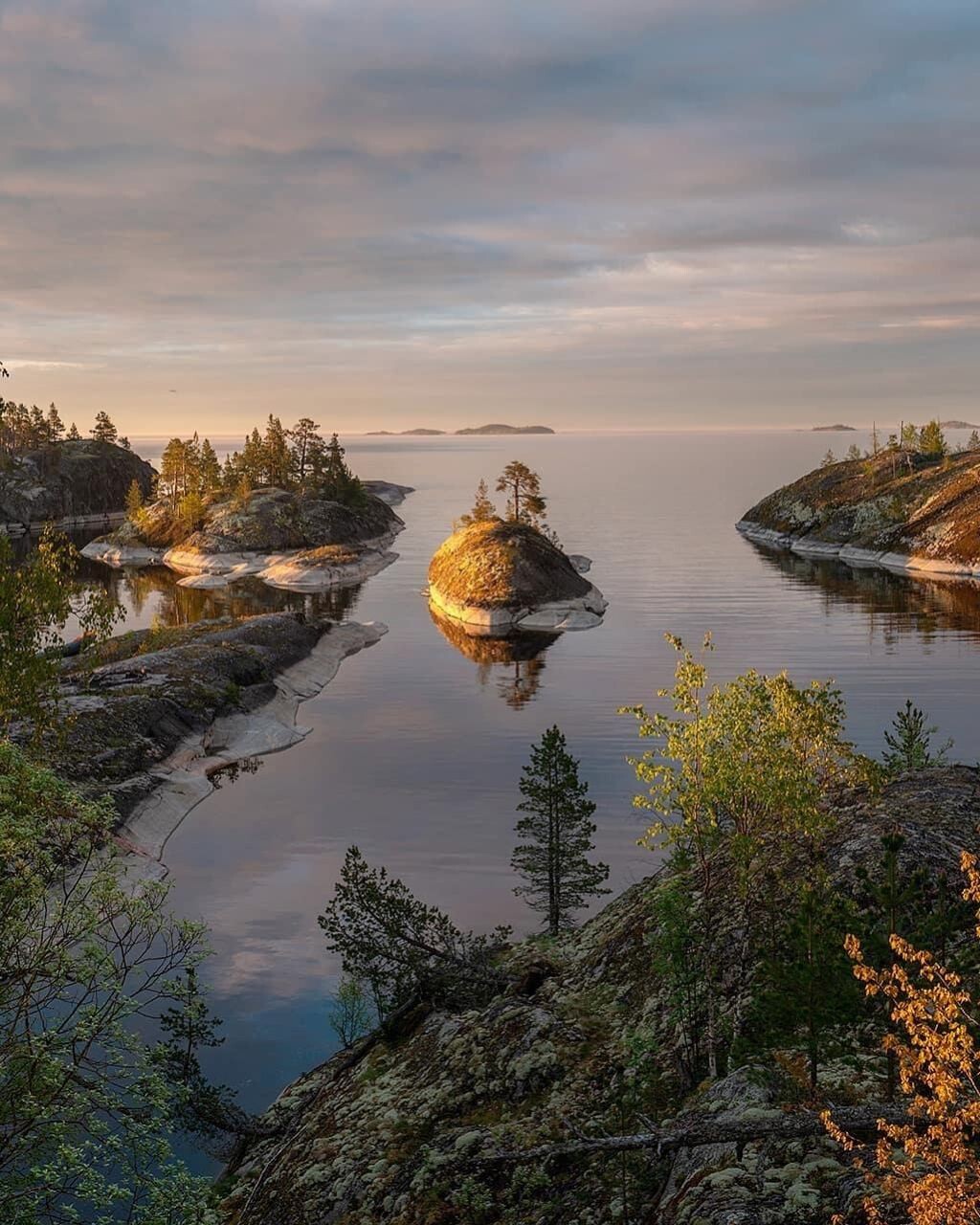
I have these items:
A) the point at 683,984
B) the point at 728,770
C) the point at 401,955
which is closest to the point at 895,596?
the point at 401,955

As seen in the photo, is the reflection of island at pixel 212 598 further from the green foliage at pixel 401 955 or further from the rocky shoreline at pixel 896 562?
the green foliage at pixel 401 955

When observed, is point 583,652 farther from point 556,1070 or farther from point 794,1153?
point 794,1153

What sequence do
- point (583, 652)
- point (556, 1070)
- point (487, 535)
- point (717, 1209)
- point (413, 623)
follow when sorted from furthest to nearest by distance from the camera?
point (487, 535) < point (413, 623) < point (583, 652) < point (556, 1070) < point (717, 1209)

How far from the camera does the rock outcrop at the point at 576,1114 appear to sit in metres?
16.8

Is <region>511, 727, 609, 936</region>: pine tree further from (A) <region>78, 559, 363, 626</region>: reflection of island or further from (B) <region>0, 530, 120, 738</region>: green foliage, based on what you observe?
(A) <region>78, 559, 363, 626</region>: reflection of island

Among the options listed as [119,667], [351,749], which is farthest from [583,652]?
[119,667]

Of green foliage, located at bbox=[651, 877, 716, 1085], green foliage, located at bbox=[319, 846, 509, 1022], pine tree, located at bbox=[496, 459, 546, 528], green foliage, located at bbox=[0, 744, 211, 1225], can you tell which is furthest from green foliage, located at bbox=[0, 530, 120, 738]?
pine tree, located at bbox=[496, 459, 546, 528]

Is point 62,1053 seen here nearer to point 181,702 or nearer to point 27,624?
point 27,624

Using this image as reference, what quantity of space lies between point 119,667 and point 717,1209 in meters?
74.2

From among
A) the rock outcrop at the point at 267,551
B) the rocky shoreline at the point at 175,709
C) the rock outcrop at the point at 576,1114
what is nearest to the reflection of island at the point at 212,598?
the rock outcrop at the point at 267,551

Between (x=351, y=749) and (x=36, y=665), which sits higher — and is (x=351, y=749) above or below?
below

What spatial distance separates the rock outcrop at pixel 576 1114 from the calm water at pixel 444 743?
10382 millimetres

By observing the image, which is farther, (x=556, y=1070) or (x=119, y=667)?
(x=119, y=667)

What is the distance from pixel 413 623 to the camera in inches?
5212
